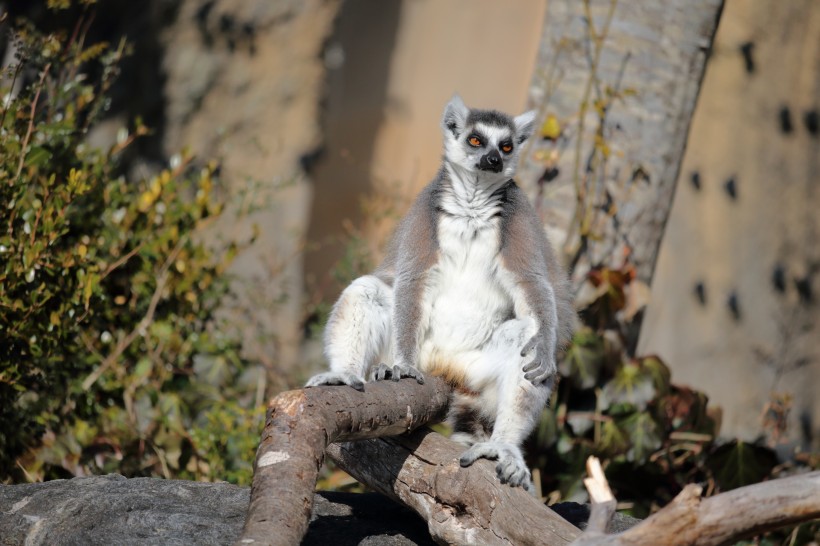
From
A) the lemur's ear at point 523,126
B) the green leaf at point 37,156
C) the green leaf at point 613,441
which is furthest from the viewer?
the green leaf at point 613,441

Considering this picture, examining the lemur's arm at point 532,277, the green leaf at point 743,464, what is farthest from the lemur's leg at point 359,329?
the green leaf at point 743,464

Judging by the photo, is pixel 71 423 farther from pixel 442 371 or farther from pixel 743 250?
pixel 743 250

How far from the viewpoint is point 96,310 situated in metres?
4.47

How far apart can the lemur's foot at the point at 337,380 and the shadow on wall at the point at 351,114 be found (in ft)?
17.0

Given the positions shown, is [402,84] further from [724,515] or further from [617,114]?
[724,515]

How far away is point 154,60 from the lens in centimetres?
759

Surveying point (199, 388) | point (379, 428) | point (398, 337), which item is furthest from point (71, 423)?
point (379, 428)

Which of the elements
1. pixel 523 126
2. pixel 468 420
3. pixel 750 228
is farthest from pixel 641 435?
pixel 750 228

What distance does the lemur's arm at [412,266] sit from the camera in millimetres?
3697

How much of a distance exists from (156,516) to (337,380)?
76 centimetres

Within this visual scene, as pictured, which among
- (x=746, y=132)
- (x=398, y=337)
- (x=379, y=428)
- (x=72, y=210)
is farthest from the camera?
(x=746, y=132)

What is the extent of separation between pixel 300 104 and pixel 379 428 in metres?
5.46

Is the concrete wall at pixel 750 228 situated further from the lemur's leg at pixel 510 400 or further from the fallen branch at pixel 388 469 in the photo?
the fallen branch at pixel 388 469

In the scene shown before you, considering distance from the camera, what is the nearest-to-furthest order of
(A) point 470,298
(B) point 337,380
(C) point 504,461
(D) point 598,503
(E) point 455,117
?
(D) point 598,503
(C) point 504,461
(B) point 337,380
(A) point 470,298
(E) point 455,117
